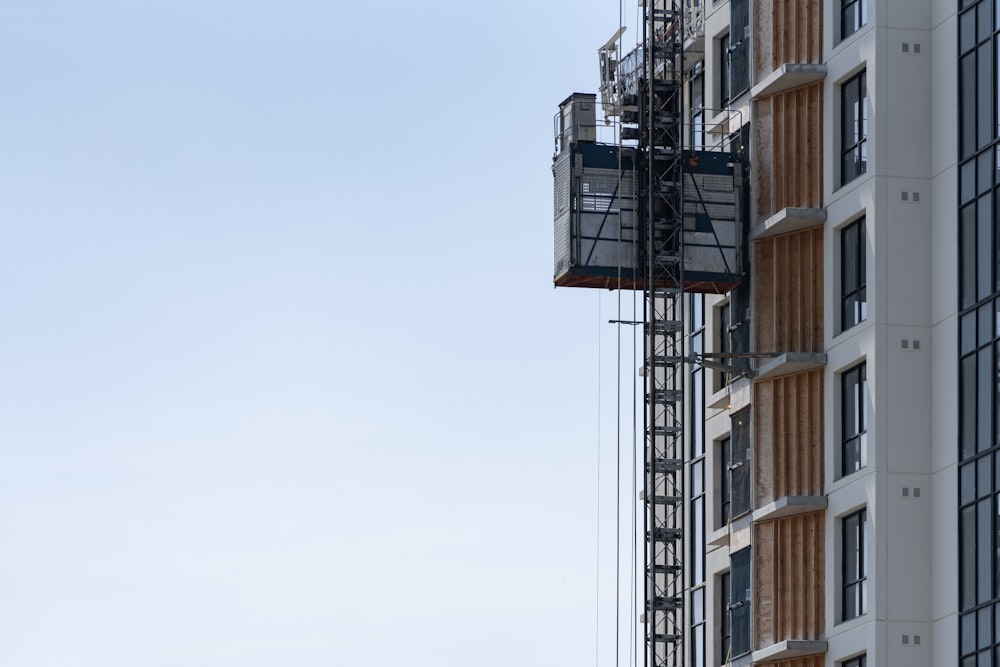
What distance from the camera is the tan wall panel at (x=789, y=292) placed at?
74062mm

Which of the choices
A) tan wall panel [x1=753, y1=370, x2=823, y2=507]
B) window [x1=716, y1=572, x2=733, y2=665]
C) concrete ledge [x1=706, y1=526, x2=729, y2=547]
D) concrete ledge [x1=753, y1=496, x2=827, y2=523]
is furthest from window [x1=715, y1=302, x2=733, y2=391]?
concrete ledge [x1=753, y1=496, x2=827, y2=523]

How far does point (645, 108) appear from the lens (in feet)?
268

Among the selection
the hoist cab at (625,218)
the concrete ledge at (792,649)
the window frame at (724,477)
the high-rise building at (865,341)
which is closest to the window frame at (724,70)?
the high-rise building at (865,341)

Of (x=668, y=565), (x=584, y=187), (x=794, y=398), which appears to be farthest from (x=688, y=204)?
(x=668, y=565)

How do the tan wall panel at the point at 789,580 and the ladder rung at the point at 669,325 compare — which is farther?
the ladder rung at the point at 669,325

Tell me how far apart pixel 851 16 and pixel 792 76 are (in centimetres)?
260

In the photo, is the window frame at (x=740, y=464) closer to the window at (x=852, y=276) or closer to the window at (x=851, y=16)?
the window at (x=852, y=276)

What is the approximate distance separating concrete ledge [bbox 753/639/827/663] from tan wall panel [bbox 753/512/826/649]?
0.50 meters

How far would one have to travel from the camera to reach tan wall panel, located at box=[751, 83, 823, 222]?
74.5 metres

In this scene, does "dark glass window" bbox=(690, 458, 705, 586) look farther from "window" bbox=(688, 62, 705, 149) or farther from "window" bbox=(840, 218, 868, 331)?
"window" bbox=(840, 218, 868, 331)

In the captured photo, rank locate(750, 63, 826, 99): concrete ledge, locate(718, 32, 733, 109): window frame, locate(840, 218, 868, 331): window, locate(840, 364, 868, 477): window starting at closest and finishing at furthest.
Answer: locate(840, 364, 868, 477): window < locate(840, 218, 868, 331): window < locate(750, 63, 826, 99): concrete ledge < locate(718, 32, 733, 109): window frame

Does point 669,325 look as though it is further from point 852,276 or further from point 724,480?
point 852,276

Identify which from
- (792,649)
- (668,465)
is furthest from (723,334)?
(792,649)

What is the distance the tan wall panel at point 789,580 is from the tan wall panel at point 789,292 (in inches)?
215
